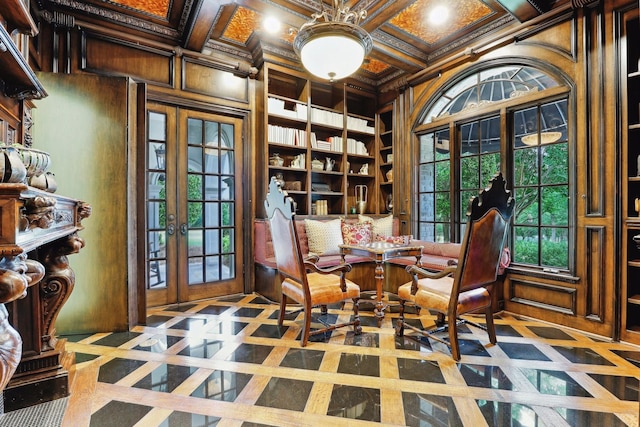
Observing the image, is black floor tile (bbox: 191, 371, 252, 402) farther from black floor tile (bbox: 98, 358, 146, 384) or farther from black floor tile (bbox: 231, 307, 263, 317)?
black floor tile (bbox: 231, 307, 263, 317)

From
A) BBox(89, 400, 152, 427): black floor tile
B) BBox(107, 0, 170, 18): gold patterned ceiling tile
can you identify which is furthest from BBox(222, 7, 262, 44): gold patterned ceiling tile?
BBox(89, 400, 152, 427): black floor tile

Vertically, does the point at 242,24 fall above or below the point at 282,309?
above

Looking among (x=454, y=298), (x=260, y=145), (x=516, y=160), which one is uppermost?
(x=260, y=145)

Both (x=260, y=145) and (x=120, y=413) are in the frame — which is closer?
(x=120, y=413)

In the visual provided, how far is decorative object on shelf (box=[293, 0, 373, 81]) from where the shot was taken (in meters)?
2.34

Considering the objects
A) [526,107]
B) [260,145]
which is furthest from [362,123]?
[526,107]

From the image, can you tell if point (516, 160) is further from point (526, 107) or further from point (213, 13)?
point (213, 13)

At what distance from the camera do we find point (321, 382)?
6.42ft

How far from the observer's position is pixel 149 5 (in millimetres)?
3141

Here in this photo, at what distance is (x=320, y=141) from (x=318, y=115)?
0.37m

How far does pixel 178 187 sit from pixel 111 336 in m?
1.72

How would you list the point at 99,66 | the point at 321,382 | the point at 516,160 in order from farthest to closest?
the point at 516,160 < the point at 99,66 < the point at 321,382

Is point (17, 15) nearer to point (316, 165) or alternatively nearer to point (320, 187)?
point (316, 165)

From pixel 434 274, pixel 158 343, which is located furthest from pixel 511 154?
pixel 158 343
